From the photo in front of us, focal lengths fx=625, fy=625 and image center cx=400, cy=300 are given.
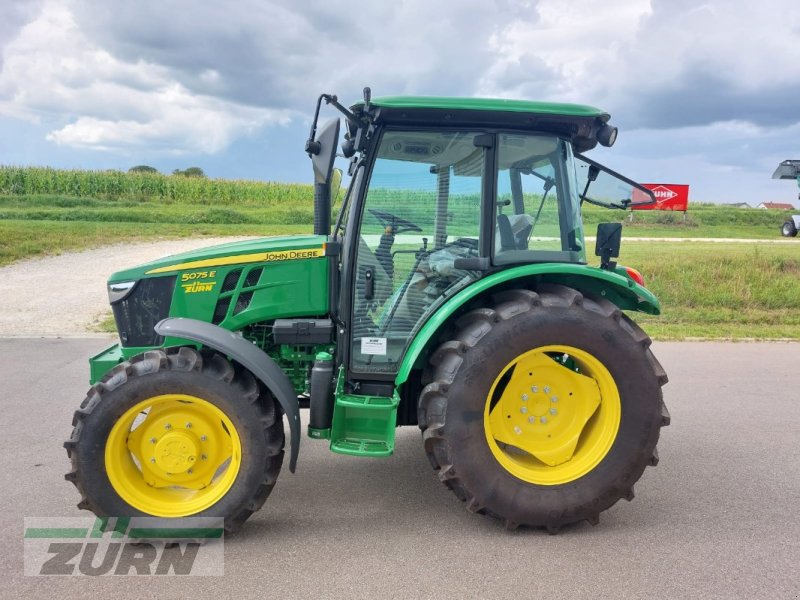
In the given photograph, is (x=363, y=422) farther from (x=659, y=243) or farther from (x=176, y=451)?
(x=659, y=243)

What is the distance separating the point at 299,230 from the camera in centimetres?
2038

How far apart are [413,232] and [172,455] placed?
1749 millimetres

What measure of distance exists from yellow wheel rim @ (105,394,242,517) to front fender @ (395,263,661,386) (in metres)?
1.01

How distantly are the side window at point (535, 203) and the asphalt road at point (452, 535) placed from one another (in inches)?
60.3

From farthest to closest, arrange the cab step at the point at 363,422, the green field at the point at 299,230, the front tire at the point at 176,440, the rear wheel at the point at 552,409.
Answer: the green field at the point at 299,230
the cab step at the point at 363,422
the rear wheel at the point at 552,409
the front tire at the point at 176,440

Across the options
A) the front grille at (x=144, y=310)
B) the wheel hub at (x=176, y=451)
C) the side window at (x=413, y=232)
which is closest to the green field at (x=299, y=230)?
the side window at (x=413, y=232)

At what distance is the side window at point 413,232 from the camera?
11.5 ft

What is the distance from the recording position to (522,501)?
329 cm

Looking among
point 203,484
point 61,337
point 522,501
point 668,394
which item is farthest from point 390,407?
point 61,337

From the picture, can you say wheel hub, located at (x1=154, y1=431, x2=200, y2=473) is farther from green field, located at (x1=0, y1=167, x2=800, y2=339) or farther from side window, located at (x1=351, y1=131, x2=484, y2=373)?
green field, located at (x1=0, y1=167, x2=800, y2=339)

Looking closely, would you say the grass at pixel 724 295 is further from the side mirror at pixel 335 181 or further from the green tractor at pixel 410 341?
the side mirror at pixel 335 181

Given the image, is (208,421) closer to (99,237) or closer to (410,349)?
(410,349)

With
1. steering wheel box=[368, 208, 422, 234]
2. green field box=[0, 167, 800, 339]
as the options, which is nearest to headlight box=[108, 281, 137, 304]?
steering wheel box=[368, 208, 422, 234]

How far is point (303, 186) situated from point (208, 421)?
33.0 meters
